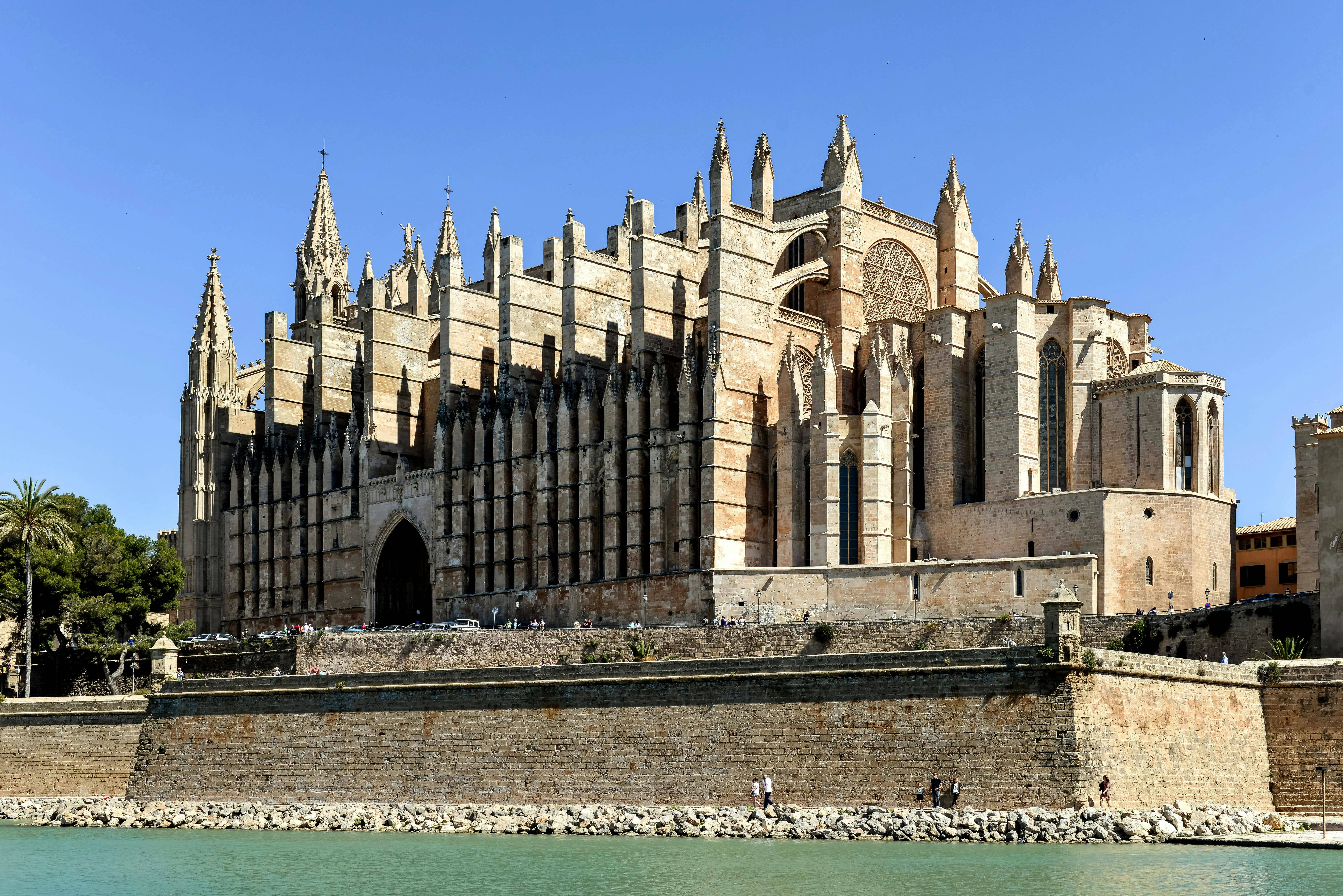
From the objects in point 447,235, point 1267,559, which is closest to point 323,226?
point 447,235

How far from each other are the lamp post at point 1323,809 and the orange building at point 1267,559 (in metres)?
15.8

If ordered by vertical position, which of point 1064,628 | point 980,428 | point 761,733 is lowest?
point 761,733

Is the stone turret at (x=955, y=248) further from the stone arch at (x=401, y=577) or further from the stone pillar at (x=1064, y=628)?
the stone pillar at (x=1064, y=628)

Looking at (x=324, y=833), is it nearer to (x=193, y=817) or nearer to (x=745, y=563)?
(x=193, y=817)

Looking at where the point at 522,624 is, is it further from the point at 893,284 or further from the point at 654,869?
the point at 654,869

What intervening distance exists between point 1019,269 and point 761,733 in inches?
915

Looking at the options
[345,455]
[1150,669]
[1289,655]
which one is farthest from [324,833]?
[345,455]

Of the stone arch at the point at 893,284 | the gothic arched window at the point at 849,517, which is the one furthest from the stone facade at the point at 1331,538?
the stone arch at the point at 893,284

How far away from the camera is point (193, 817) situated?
4072 centimetres

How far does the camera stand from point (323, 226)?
78500mm

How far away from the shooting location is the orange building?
50625mm

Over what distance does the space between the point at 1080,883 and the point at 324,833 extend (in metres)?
16.9

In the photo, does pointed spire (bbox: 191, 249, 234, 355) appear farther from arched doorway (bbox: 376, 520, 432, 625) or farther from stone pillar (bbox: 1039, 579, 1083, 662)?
stone pillar (bbox: 1039, 579, 1083, 662)

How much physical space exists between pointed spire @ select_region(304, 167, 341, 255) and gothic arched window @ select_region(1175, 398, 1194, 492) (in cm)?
4026
